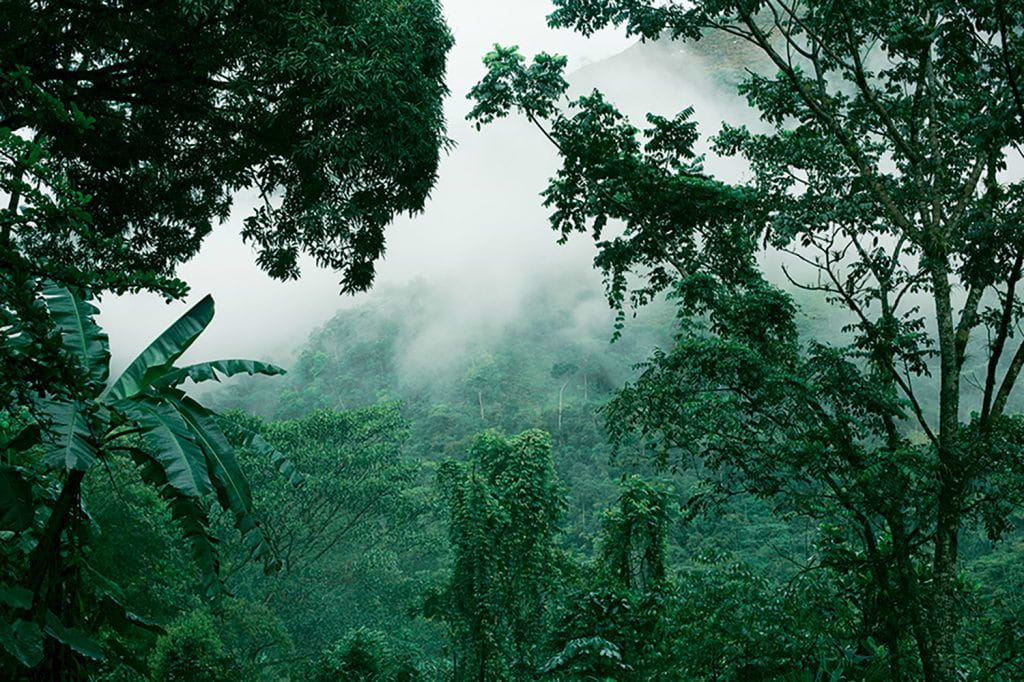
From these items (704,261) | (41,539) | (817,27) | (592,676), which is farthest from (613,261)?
(41,539)

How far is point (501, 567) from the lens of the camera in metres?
13.4

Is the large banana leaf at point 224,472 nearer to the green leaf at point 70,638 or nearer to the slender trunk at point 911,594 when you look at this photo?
the green leaf at point 70,638

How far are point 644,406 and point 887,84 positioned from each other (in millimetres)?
3836

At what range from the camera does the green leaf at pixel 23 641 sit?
3033mm

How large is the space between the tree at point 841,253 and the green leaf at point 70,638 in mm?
4700

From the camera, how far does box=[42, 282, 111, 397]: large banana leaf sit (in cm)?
401

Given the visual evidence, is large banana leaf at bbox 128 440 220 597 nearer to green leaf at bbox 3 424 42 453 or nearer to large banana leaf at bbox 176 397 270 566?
large banana leaf at bbox 176 397 270 566

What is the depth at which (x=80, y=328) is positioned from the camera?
4.11 m

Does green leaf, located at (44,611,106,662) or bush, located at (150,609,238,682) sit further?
bush, located at (150,609,238,682)

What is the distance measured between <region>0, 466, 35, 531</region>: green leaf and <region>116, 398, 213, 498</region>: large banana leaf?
471mm

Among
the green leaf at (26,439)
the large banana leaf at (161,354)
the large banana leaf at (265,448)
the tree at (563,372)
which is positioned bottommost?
the green leaf at (26,439)

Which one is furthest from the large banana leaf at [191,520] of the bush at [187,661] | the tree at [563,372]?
the tree at [563,372]

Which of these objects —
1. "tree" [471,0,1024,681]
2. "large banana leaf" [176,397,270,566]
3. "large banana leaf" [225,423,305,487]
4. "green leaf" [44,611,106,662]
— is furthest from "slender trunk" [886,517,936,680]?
"green leaf" [44,611,106,662]

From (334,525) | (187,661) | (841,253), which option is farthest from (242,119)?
(334,525)
